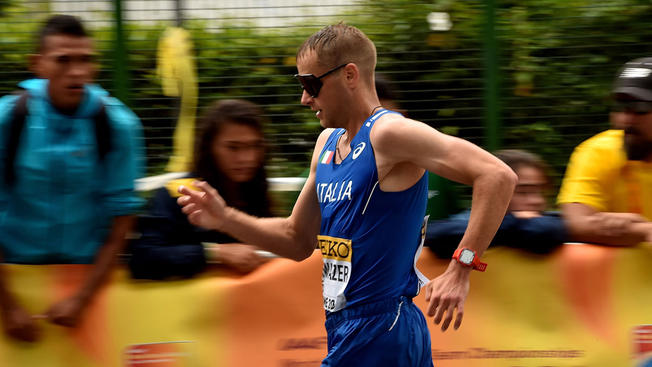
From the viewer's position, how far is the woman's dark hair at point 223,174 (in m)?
4.22

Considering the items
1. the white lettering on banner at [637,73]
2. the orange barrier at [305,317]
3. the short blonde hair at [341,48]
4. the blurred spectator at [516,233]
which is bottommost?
the orange barrier at [305,317]

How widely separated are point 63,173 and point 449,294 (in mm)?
1994

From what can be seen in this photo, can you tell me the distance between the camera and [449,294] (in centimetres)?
→ 282

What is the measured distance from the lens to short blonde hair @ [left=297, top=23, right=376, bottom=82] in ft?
10.2

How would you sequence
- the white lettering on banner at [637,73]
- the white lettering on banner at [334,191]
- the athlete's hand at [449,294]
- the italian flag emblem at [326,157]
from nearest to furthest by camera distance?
the athlete's hand at [449,294], the white lettering on banner at [334,191], the italian flag emblem at [326,157], the white lettering on banner at [637,73]

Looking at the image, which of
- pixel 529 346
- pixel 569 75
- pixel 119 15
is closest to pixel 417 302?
pixel 529 346

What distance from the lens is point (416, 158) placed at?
9.45 ft

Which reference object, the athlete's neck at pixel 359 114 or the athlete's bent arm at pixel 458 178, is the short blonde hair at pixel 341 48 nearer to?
the athlete's neck at pixel 359 114

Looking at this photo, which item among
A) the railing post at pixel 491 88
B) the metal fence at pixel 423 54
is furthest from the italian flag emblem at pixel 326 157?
the railing post at pixel 491 88

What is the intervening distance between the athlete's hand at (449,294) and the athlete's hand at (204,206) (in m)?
0.90

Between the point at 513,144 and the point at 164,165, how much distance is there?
2337mm

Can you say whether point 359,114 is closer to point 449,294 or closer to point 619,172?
point 449,294

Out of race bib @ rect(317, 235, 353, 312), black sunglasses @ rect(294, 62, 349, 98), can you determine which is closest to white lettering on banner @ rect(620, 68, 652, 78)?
black sunglasses @ rect(294, 62, 349, 98)

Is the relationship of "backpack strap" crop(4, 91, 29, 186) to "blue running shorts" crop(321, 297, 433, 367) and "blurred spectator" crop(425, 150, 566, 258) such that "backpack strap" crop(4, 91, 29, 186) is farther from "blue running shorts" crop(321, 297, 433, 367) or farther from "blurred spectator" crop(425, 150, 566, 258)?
"blurred spectator" crop(425, 150, 566, 258)
